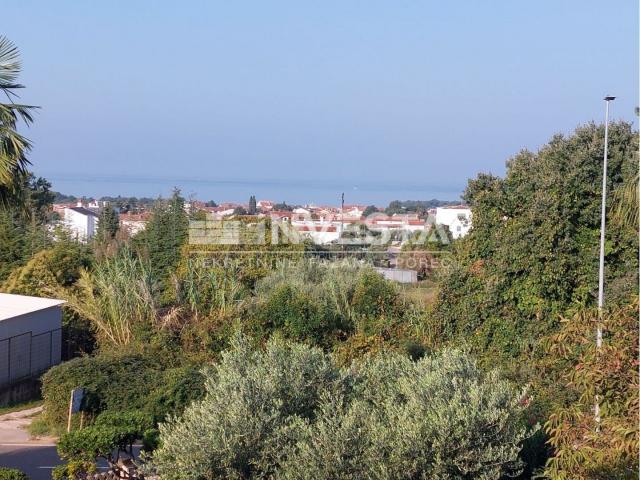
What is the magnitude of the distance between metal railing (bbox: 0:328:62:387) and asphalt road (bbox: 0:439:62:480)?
4.23 metres

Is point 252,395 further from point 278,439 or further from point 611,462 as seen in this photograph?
point 611,462

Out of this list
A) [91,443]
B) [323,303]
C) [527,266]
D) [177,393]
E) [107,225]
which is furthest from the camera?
[107,225]

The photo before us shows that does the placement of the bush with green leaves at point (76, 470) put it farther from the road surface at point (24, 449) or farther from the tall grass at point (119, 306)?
the tall grass at point (119, 306)

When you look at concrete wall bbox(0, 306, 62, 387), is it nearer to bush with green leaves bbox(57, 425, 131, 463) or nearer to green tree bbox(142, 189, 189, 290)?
green tree bbox(142, 189, 189, 290)

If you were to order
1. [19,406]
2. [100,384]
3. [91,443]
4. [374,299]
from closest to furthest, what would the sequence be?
[91,443]
[100,384]
[19,406]
[374,299]

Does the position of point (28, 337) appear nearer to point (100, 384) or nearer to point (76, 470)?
point (100, 384)

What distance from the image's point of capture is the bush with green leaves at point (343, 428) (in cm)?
728

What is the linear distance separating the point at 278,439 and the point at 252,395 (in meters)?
0.54

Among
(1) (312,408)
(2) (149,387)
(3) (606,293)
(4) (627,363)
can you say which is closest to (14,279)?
(2) (149,387)

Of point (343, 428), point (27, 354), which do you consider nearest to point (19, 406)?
point (27, 354)

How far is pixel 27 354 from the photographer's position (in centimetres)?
1962

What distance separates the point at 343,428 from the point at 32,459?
862 centimetres

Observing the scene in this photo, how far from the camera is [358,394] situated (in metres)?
8.57

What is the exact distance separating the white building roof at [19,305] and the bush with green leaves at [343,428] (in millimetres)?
12685
